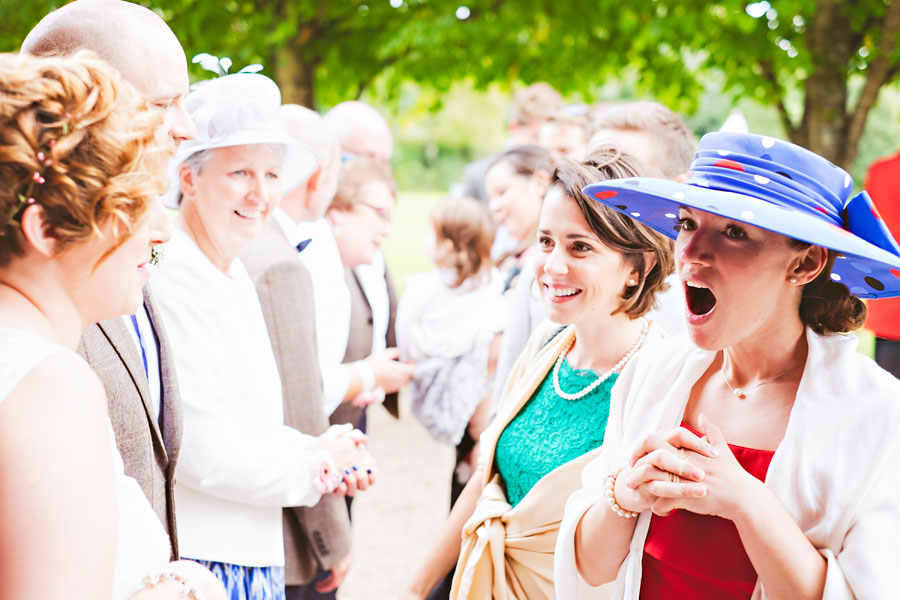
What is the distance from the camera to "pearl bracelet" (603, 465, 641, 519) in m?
1.72

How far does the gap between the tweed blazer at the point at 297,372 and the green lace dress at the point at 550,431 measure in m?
0.76

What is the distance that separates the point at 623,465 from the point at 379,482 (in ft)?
15.8

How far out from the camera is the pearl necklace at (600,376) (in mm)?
2297

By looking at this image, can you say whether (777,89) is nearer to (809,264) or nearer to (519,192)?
(519,192)

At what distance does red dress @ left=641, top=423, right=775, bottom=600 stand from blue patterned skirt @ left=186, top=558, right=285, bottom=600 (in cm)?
120

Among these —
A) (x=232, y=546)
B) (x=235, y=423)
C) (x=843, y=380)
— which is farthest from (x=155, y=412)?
(x=843, y=380)

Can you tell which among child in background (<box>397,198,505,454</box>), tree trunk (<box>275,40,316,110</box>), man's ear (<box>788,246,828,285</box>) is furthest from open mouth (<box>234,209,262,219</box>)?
tree trunk (<box>275,40,316,110</box>)

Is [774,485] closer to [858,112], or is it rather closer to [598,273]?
[598,273]

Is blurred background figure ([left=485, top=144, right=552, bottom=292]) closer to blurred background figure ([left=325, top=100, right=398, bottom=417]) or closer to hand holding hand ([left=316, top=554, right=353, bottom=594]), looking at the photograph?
blurred background figure ([left=325, top=100, right=398, bottom=417])

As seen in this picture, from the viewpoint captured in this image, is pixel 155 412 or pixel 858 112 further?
pixel 858 112

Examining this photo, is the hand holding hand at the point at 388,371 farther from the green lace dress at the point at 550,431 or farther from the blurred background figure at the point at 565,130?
the blurred background figure at the point at 565,130

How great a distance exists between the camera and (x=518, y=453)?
237cm

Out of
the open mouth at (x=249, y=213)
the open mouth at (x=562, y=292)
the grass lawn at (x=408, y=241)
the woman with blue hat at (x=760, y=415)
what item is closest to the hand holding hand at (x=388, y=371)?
the open mouth at (x=249, y=213)

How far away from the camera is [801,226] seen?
148 centimetres
